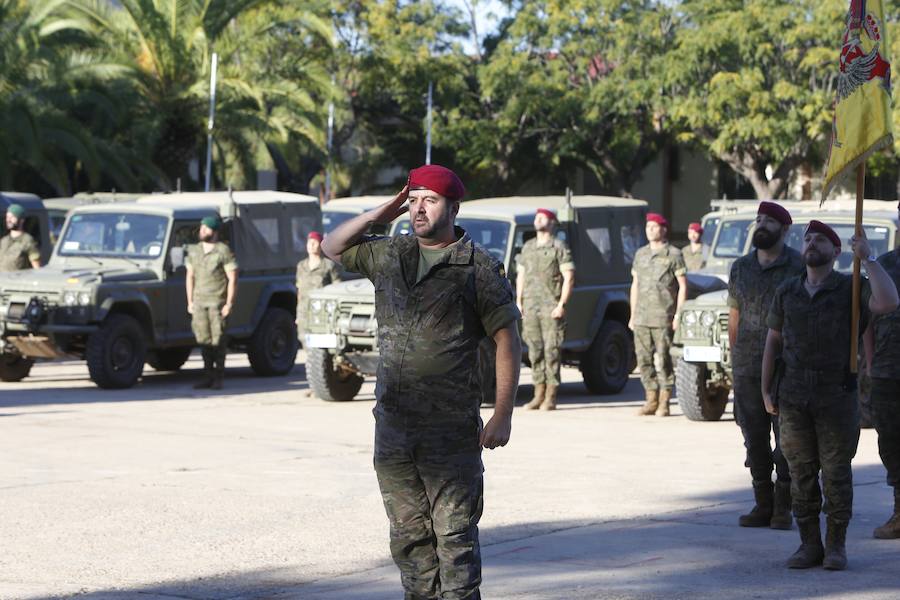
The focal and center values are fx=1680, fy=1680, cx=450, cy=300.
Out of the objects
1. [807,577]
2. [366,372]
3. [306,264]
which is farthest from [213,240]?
[807,577]

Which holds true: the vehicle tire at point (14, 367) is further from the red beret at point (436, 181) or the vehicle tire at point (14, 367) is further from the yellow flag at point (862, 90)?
the red beret at point (436, 181)

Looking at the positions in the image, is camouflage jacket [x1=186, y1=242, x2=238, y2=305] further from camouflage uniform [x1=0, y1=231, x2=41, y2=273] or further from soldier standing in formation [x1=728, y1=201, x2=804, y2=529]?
soldier standing in formation [x1=728, y1=201, x2=804, y2=529]

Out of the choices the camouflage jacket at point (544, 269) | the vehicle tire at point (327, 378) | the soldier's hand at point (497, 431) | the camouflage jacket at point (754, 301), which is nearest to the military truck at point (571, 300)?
the vehicle tire at point (327, 378)

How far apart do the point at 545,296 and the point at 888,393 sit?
6.95 meters

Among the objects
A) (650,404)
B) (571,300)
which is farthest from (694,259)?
(650,404)

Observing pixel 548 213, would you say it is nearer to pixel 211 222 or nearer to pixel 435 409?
pixel 211 222

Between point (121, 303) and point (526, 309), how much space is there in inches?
165

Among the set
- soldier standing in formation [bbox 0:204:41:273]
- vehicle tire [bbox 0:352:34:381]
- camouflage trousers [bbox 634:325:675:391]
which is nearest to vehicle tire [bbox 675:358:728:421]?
camouflage trousers [bbox 634:325:675:391]

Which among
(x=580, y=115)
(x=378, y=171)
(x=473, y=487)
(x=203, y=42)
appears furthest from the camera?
(x=378, y=171)

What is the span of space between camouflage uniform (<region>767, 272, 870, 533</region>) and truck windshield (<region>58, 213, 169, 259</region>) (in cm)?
1058

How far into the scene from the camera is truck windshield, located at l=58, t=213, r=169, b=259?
57.1 ft

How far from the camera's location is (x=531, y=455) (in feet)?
39.2

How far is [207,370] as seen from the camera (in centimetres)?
1700

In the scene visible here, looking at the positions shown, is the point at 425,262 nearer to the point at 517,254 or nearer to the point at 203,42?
the point at 517,254
